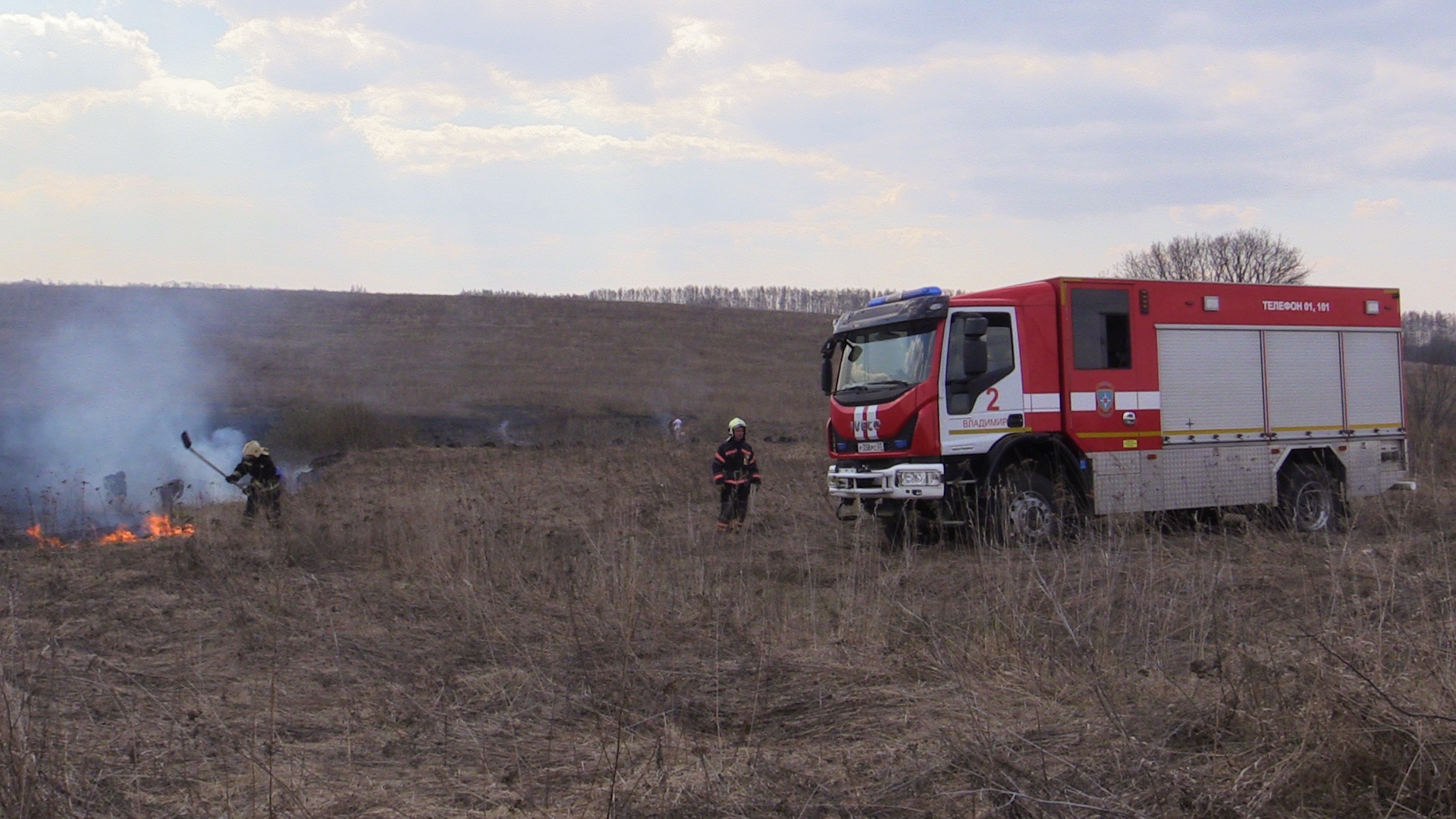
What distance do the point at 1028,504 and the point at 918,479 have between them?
3.96ft

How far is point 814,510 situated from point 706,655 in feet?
27.5

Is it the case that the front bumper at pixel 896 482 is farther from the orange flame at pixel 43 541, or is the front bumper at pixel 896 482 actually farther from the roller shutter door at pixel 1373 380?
the orange flame at pixel 43 541

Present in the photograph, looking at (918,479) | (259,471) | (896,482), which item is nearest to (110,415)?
(259,471)

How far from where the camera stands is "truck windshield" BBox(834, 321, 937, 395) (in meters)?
10.7

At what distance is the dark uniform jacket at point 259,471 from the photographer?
1345cm

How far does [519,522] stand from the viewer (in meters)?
12.2

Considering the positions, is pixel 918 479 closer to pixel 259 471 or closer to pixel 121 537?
pixel 259 471

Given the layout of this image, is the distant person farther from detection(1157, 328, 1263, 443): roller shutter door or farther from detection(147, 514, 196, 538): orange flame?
detection(1157, 328, 1263, 443): roller shutter door

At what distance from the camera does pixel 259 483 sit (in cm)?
1325

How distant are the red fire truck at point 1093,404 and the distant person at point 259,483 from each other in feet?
23.0

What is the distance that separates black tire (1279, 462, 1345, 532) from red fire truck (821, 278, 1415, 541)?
0.03m

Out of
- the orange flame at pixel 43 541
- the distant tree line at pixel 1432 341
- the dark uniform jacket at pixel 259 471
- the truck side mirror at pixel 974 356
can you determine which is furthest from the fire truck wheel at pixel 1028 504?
the distant tree line at pixel 1432 341

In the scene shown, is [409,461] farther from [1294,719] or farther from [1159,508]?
[1294,719]

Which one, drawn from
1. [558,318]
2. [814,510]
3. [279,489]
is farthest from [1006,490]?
[558,318]
